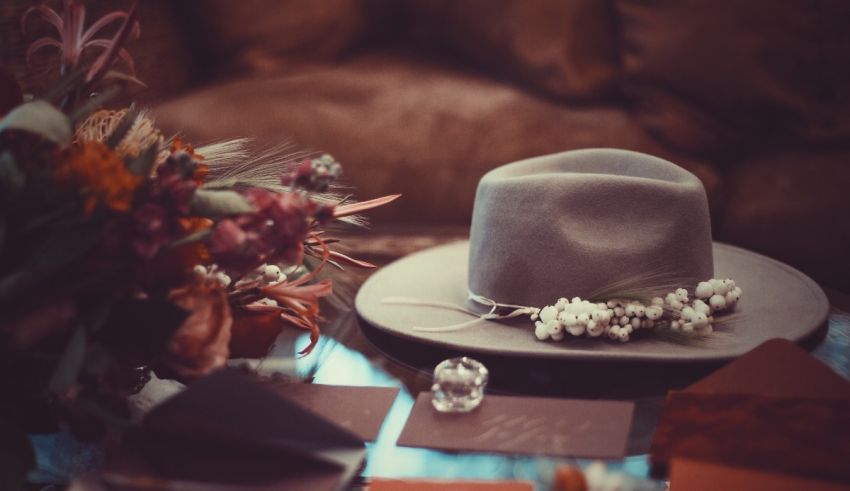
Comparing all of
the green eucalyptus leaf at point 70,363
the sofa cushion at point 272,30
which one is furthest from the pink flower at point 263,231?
the sofa cushion at point 272,30

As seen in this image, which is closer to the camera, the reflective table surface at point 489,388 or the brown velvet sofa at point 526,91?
Answer: the reflective table surface at point 489,388

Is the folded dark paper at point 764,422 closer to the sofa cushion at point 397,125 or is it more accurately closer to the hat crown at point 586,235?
the hat crown at point 586,235

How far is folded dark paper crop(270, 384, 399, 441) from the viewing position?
2.12 feet

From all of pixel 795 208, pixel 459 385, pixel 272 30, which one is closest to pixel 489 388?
pixel 459 385

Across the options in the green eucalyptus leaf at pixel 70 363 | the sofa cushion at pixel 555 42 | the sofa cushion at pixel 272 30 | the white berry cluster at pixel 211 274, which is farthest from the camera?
the sofa cushion at pixel 272 30

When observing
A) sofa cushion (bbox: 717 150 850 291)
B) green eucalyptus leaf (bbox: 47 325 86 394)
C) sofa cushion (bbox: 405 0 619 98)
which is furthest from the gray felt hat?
sofa cushion (bbox: 405 0 619 98)

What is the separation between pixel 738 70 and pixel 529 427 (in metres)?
0.90

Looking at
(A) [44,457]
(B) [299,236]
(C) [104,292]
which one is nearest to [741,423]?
(B) [299,236]

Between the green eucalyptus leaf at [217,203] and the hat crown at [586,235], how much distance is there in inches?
12.1

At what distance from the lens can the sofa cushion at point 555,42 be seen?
144 centimetres

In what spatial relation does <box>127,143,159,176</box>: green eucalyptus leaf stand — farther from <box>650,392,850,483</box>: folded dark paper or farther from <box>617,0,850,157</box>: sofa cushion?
<box>617,0,850,157</box>: sofa cushion

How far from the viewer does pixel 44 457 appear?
2.23ft

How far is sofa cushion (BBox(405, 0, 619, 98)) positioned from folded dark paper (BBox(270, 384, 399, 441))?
2.95 feet

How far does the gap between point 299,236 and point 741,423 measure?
329 millimetres
